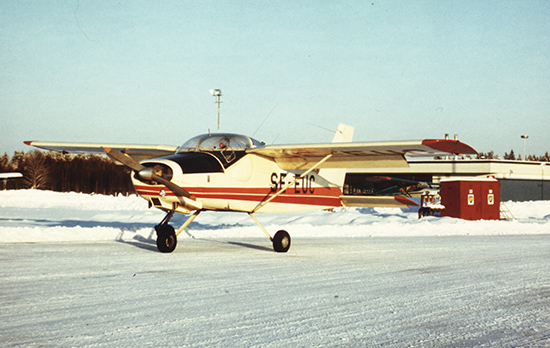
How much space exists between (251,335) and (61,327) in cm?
165

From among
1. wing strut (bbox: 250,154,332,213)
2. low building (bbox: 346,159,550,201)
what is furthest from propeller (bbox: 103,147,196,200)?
→ low building (bbox: 346,159,550,201)

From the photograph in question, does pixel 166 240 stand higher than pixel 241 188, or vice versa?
pixel 241 188

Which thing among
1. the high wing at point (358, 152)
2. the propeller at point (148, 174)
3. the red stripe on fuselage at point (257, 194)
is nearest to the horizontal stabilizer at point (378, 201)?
the red stripe on fuselage at point (257, 194)

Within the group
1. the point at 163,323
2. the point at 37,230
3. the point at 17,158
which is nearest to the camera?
the point at 163,323

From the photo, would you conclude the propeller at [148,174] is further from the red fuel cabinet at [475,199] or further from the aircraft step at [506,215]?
the aircraft step at [506,215]

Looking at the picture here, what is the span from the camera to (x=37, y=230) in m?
13.8

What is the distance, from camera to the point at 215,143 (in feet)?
36.7

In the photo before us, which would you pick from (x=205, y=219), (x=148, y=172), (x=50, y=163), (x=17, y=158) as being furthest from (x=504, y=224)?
(x=17, y=158)

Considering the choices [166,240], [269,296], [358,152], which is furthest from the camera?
[358,152]

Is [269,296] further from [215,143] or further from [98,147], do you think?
[98,147]

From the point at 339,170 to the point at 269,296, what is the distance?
344 inches

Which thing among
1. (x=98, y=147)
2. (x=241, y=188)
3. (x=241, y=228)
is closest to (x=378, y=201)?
(x=241, y=188)

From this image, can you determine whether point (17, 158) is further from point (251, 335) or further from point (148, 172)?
point (251, 335)

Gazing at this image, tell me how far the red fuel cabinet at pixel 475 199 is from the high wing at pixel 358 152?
16.5 m
